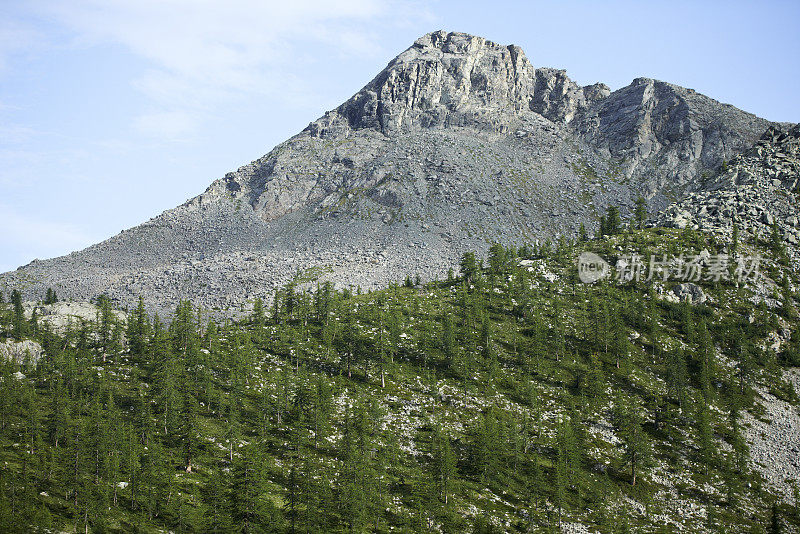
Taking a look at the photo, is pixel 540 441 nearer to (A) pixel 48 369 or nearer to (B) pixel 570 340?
(B) pixel 570 340

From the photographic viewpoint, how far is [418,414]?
103062 mm

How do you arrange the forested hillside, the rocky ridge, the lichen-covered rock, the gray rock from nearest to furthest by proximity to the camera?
the forested hillside < the lichen-covered rock < the gray rock < the rocky ridge

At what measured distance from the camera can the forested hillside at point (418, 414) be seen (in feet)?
234

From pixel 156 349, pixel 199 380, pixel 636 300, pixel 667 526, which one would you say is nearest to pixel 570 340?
pixel 636 300

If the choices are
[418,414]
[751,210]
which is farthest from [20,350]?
[751,210]

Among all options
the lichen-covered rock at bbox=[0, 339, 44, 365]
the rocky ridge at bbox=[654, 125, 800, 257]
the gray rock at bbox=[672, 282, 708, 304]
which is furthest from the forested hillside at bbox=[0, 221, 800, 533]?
the rocky ridge at bbox=[654, 125, 800, 257]

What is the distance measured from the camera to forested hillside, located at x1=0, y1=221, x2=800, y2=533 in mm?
71250

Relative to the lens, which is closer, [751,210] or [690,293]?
[690,293]

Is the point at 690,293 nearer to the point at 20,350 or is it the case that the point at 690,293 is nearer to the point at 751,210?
the point at 751,210

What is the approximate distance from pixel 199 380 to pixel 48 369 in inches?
1124

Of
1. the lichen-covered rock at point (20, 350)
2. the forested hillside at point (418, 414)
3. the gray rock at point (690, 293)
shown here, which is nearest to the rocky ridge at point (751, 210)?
the forested hillside at point (418, 414)

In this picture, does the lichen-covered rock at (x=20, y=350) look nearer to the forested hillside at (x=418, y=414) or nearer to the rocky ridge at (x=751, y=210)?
the forested hillside at (x=418, y=414)

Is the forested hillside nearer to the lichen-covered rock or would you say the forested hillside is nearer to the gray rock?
the gray rock

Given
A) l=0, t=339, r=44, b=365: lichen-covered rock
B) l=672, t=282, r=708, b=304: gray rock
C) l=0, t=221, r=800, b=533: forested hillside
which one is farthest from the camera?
l=672, t=282, r=708, b=304: gray rock
